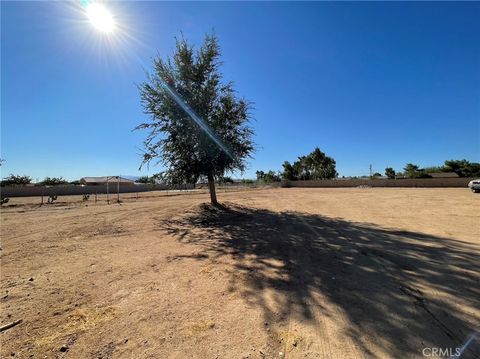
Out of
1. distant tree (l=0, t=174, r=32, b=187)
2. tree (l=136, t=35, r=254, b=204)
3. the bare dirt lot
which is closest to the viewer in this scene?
the bare dirt lot

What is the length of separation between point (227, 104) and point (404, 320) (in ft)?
46.3

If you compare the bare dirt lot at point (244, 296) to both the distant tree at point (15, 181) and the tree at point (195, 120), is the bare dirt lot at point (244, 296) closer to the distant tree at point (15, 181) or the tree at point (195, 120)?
the tree at point (195, 120)

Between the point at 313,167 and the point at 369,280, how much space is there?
2787 inches

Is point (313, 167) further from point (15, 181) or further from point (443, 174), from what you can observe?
point (15, 181)

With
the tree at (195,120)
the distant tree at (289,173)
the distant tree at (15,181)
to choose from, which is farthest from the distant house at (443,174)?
the distant tree at (15,181)

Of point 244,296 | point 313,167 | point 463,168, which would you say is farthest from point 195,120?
point 463,168

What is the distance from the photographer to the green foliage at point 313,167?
232 ft

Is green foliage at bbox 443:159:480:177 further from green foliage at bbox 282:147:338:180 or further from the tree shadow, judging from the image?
the tree shadow

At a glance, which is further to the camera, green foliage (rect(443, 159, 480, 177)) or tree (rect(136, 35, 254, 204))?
green foliage (rect(443, 159, 480, 177))

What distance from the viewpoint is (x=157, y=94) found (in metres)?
15.0

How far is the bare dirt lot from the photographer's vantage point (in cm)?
299

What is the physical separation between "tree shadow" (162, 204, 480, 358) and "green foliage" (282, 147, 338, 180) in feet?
210

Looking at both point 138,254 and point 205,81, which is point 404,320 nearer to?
point 138,254

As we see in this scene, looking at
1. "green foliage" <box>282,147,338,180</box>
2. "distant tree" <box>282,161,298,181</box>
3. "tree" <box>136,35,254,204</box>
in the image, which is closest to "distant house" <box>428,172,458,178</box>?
"green foliage" <box>282,147,338,180</box>
